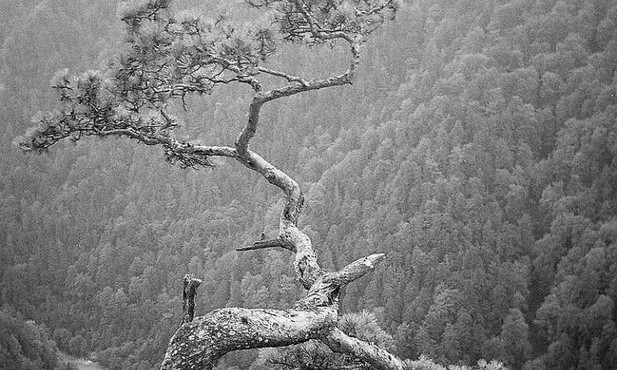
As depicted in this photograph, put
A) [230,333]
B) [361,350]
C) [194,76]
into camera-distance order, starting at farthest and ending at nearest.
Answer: [194,76] < [361,350] < [230,333]

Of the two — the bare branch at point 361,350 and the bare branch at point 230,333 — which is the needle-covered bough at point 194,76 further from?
the bare branch at point 230,333

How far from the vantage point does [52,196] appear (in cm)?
4303

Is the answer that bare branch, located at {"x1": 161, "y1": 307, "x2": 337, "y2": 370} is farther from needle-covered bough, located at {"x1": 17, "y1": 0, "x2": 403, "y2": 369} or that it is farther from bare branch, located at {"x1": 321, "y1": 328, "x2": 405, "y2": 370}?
needle-covered bough, located at {"x1": 17, "y1": 0, "x2": 403, "y2": 369}

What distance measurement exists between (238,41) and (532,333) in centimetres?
2865

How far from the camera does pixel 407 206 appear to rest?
31.5 m

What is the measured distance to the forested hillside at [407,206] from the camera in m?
27.4

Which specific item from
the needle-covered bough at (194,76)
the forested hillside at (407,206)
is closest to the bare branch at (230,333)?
the needle-covered bough at (194,76)

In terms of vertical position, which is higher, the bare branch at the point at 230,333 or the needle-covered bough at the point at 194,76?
the needle-covered bough at the point at 194,76

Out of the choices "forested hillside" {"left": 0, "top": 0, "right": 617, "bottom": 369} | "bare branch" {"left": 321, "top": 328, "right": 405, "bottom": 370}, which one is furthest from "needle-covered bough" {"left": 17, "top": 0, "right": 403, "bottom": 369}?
"forested hillside" {"left": 0, "top": 0, "right": 617, "bottom": 369}

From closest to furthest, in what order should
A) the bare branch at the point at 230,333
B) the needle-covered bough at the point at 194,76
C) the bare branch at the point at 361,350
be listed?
1. the bare branch at the point at 230,333
2. the bare branch at the point at 361,350
3. the needle-covered bough at the point at 194,76

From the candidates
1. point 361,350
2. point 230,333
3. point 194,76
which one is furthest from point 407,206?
point 230,333

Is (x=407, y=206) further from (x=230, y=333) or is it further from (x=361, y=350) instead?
(x=230, y=333)

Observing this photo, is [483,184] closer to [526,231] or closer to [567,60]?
[526,231]

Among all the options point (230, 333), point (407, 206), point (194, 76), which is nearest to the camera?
point (230, 333)
